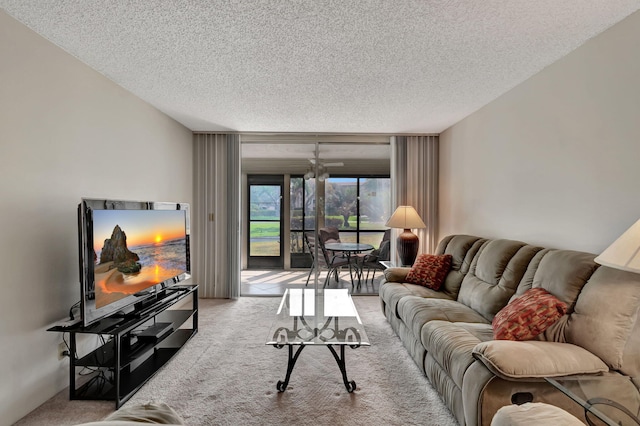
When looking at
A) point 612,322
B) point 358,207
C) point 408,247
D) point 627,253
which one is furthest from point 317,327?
point 358,207

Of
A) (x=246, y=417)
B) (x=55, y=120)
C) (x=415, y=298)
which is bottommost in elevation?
(x=246, y=417)

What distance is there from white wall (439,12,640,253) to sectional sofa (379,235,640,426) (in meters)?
0.30

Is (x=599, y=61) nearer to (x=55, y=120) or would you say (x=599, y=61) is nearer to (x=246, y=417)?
(x=246, y=417)

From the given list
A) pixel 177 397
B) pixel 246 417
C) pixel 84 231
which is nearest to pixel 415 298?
pixel 246 417

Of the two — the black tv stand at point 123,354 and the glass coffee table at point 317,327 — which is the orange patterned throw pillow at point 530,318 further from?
the black tv stand at point 123,354

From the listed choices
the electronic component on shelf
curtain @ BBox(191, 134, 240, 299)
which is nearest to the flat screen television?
the electronic component on shelf

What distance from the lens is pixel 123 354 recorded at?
7.81 ft

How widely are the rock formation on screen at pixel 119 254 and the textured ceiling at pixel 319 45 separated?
1353 mm

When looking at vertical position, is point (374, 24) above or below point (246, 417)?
above

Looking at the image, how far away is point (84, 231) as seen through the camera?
2.14m

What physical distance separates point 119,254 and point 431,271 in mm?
2934

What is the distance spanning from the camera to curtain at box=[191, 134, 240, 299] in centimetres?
479

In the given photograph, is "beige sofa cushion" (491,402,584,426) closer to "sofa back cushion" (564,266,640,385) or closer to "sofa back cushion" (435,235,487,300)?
"sofa back cushion" (564,266,640,385)

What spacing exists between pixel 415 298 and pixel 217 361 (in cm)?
186
